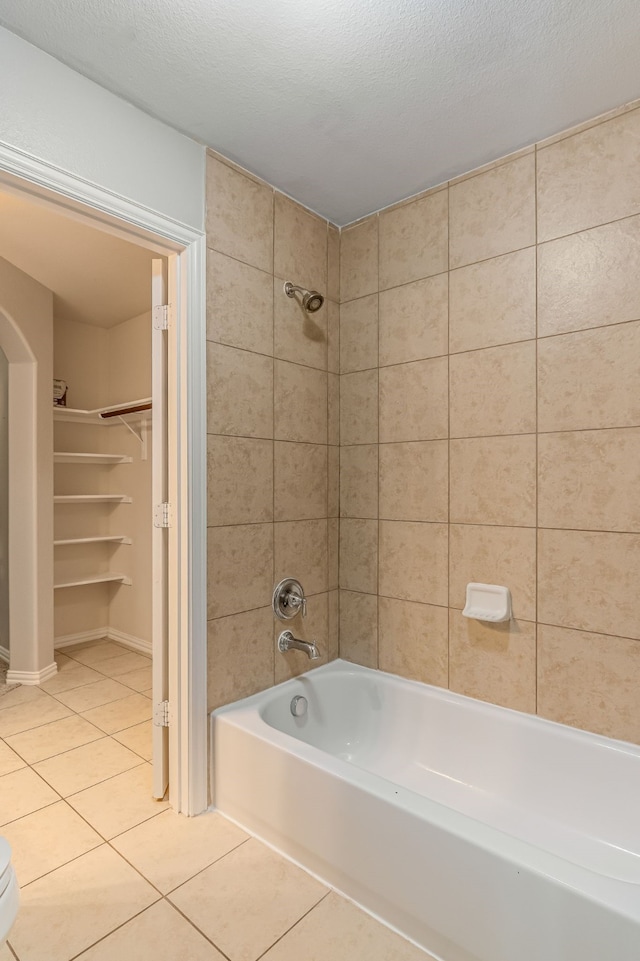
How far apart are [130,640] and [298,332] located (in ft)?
9.31

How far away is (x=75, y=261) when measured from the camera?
2957 mm

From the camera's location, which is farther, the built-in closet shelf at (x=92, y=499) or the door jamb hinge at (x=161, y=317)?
the built-in closet shelf at (x=92, y=499)

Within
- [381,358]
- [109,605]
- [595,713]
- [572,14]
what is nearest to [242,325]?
[381,358]

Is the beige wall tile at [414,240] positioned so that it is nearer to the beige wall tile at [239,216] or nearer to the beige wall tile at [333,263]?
the beige wall tile at [333,263]

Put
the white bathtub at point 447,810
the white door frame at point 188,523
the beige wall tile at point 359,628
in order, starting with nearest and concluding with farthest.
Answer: the white bathtub at point 447,810 < the white door frame at point 188,523 < the beige wall tile at point 359,628

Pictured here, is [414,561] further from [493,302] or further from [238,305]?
[238,305]

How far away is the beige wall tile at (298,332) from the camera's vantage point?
221 cm

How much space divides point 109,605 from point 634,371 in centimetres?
393

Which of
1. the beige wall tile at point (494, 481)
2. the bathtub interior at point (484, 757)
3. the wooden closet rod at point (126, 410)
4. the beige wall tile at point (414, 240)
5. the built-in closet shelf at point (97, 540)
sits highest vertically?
Result: the beige wall tile at point (414, 240)

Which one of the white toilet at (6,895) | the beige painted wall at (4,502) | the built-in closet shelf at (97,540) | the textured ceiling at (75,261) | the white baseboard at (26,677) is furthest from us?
the built-in closet shelf at (97,540)

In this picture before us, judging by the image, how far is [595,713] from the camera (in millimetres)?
1791

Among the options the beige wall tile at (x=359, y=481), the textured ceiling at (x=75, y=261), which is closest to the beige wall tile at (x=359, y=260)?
the beige wall tile at (x=359, y=481)

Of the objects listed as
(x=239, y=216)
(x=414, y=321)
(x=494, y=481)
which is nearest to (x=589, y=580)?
(x=494, y=481)

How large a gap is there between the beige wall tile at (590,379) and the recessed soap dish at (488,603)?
631 millimetres
